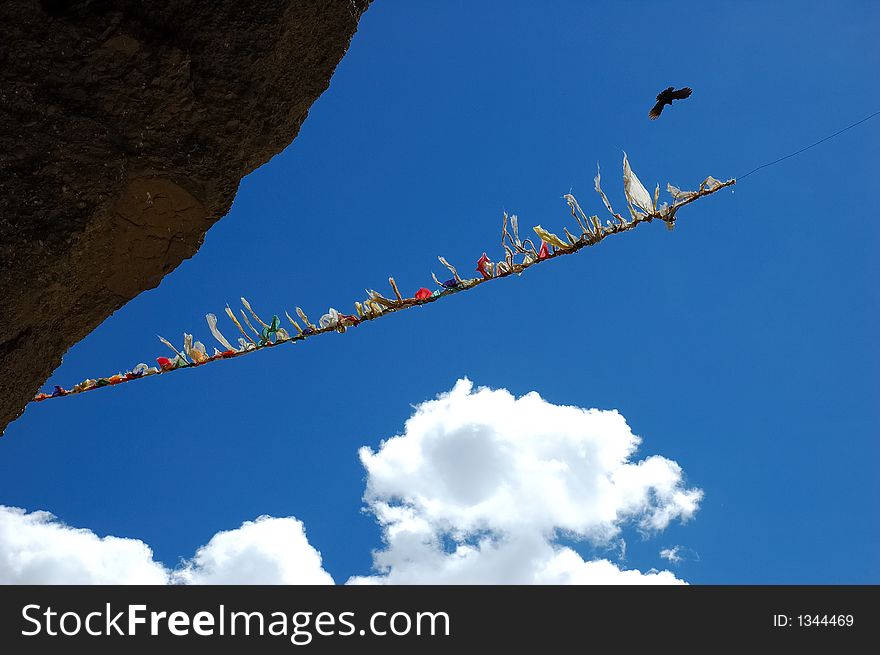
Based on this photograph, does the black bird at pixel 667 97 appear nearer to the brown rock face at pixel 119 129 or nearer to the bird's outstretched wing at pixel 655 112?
the bird's outstretched wing at pixel 655 112

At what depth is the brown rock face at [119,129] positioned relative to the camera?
191 cm

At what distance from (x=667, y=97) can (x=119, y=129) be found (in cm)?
285

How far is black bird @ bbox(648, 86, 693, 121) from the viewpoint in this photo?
363cm

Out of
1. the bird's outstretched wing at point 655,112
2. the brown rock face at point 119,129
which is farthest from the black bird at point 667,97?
the brown rock face at point 119,129

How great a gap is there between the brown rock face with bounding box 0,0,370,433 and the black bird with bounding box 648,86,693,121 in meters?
1.99

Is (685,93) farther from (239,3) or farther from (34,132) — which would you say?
(34,132)

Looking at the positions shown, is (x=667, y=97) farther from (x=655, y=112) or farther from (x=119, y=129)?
(x=119, y=129)

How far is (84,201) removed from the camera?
2090 millimetres

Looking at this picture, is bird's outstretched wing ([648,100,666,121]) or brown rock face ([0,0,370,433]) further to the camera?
bird's outstretched wing ([648,100,666,121])

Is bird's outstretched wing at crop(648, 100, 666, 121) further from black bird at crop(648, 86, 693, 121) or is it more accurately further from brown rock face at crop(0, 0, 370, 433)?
brown rock face at crop(0, 0, 370, 433)

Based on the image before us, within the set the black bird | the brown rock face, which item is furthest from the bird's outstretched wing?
the brown rock face

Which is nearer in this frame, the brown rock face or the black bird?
the brown rock face

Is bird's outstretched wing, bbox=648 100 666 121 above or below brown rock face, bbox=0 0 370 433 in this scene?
above

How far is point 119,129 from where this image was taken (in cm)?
208
